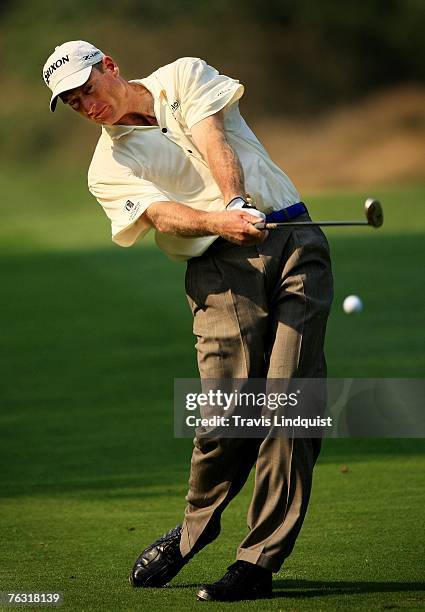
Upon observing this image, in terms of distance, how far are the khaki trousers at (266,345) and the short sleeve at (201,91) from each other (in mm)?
444

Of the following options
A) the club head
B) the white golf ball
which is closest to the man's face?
the club head

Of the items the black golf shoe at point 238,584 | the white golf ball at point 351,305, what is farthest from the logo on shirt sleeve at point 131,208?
the white golf ball at point 351,305

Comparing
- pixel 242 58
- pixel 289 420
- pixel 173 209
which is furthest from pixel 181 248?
pixel 242 58

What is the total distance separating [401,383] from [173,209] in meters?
4.53

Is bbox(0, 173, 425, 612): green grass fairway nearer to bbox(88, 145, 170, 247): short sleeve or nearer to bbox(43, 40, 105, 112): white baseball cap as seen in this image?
bbox(88, 145, 170, 247): short sleeve

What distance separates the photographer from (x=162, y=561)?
16.0ft

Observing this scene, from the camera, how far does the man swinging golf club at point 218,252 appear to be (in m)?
4.60

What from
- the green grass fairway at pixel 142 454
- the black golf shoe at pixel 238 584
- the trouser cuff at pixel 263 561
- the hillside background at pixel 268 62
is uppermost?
the hillside background at pixel 268 62

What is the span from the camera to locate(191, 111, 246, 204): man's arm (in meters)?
4.57

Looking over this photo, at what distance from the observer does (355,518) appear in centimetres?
583

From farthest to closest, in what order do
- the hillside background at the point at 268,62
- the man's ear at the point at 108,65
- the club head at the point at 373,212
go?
the hillside background at the point at 268,62, the man's ear at the point at 108,65, the club head at the point at 373,212

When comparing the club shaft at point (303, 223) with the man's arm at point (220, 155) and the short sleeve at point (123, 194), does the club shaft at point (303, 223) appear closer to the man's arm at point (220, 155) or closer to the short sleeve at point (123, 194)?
the man's arm at point (220, 155)

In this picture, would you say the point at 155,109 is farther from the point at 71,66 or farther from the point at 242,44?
the point at 242,44

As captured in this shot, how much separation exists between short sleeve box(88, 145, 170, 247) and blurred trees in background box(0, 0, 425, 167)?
3550 cm
